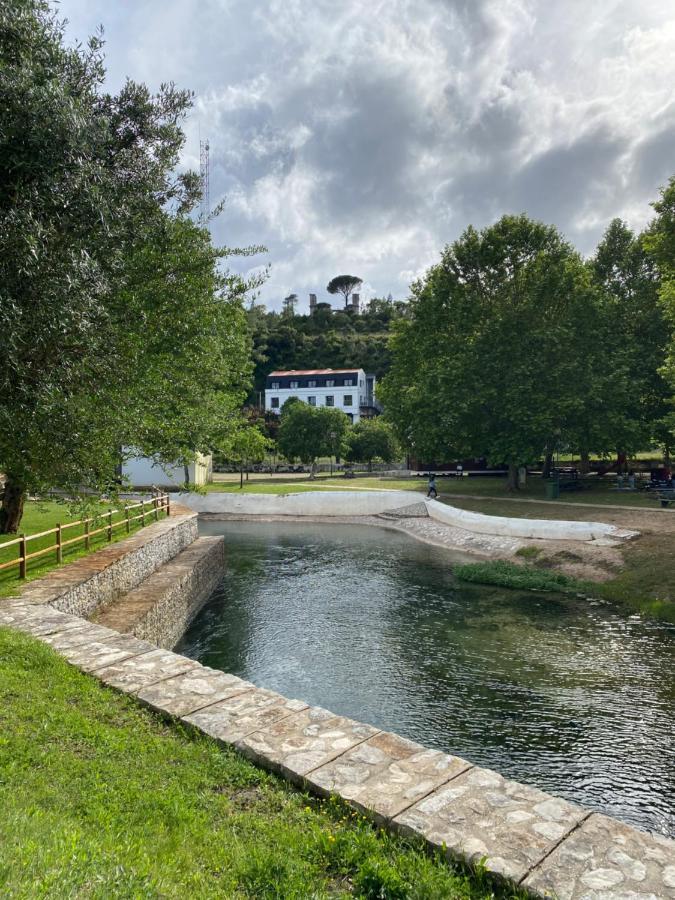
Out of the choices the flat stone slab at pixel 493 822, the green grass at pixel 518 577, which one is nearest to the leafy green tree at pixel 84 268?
the flat stone slab at pixel 493 822

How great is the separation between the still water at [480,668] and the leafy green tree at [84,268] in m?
6.19

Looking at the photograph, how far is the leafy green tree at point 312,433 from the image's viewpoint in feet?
195

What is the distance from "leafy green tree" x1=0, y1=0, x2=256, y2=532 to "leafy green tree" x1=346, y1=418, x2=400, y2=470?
49.3 m

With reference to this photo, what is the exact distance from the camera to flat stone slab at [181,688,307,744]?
617 cm

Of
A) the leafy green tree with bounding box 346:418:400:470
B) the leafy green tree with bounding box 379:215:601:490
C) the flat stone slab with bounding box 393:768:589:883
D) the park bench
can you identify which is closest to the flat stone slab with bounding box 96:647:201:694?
the flat stone slab with bounding box 393:768:589:883

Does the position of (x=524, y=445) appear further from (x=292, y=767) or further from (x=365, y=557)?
(x=292, y=767)

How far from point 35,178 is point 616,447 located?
33.7 meters

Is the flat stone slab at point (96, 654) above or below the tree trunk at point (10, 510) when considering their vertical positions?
below

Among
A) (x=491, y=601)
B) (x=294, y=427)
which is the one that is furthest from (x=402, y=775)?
(x=294, y=427)

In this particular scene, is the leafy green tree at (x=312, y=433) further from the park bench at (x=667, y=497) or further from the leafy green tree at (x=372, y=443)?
the park bench at (x=667, y=497)

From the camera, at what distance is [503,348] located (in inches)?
1366

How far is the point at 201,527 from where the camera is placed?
37.7 metres

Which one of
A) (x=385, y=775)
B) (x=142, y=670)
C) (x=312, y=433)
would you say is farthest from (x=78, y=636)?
(x=312, y=433)

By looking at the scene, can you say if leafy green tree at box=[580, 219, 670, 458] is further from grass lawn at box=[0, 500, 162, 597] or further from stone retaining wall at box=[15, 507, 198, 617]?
grass lawn at box=[0, 500, 162, 597]
